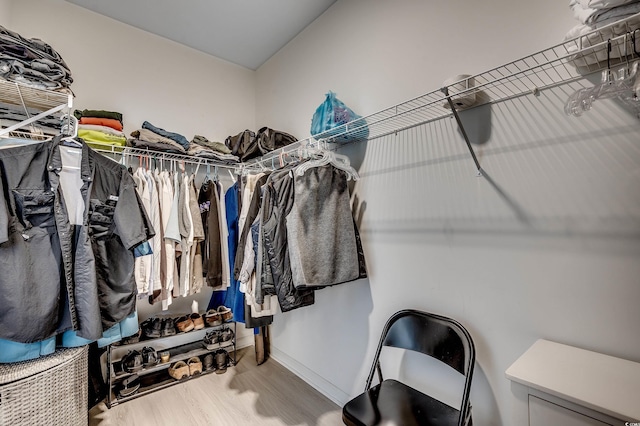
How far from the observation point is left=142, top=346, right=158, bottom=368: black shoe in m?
2.16

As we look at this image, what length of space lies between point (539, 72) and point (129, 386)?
10.1ft

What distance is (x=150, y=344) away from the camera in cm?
233

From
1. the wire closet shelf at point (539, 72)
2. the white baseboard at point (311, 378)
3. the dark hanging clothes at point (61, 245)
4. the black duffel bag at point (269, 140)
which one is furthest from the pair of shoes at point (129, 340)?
the wire closet shelf at point (539, 72)

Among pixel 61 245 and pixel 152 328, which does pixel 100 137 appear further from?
pixel 152 328

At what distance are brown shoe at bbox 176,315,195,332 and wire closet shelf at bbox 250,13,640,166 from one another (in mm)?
1837

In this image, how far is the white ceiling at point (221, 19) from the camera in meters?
2.14

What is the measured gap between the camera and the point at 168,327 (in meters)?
2.26

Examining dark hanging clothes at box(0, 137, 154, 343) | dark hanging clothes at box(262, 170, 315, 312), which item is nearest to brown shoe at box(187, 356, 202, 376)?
dark hanging clothes at box(0, 137, 154, 343)

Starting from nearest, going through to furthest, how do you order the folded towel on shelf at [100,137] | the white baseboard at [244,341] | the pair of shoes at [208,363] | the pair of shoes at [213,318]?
the folded towel on shelf at [100,137] → the pair of shoes at [208,363] → the pair of shoes at [213,318] → the white baseboard at [244,341]

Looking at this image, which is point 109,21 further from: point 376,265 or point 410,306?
Result: point 410,306

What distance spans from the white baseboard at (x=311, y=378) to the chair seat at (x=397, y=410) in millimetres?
730

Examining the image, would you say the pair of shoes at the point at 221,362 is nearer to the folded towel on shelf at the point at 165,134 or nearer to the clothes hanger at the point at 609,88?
the folded towel on shelf at the point at 165,134

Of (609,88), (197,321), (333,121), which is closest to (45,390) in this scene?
(197,321)

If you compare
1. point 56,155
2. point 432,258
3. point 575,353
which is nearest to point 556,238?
point 575,353
